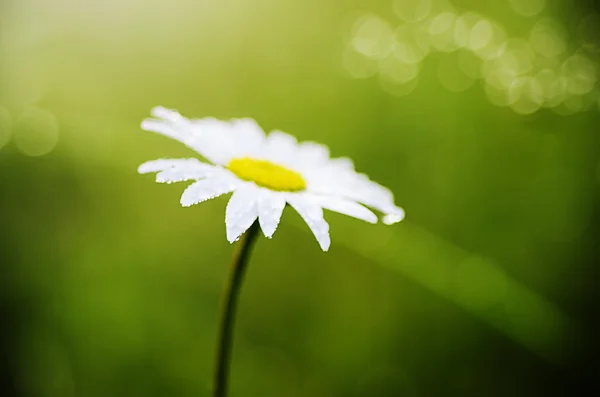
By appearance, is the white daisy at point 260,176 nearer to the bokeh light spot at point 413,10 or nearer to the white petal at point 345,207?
the white petal at point 345,207

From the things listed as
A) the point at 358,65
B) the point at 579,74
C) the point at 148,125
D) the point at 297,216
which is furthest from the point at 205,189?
the point at 579,74

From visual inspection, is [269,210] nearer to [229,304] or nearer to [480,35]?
[229,304]

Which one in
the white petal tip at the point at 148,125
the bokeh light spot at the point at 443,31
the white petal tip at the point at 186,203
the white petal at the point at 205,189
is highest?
the bokeh light spot at the point at 443,31

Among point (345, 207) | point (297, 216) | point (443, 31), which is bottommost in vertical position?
point (345, 207)

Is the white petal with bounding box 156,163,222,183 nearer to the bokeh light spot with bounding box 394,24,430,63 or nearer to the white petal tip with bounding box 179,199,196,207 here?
the white petal tip with bounding box 179,199,196,207

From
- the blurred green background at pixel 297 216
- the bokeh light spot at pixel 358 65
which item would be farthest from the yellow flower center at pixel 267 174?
the bokeh light spot at pixel 358 65

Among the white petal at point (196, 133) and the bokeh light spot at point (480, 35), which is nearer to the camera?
the white petal at point (196, 133)

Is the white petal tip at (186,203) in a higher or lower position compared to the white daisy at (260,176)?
lower

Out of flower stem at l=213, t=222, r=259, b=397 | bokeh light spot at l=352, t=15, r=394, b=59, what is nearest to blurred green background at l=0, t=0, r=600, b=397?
bokeh light spot at l=352, t=15, r=394, b=59
